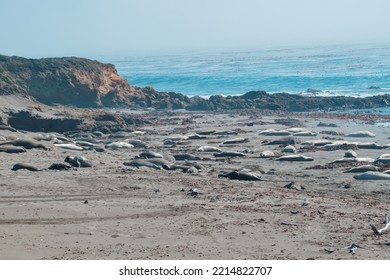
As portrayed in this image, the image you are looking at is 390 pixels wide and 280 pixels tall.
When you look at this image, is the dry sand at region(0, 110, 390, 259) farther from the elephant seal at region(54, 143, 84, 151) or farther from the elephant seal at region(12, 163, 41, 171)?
the elephant seal at region(54, 143, 84, 151)

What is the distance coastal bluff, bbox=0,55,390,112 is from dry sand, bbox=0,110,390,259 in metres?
21.2

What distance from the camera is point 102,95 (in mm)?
41531

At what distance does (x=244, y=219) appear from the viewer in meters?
10.6

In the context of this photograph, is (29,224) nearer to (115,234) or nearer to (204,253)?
(115,234)

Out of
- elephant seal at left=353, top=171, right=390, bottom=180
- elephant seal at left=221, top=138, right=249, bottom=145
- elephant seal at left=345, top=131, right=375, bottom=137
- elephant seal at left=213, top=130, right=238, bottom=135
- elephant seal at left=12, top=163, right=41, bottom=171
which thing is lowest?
elephant seal at left=213, top=130, right=238, bottom=135

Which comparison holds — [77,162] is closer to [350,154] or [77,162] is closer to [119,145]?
[119,145]

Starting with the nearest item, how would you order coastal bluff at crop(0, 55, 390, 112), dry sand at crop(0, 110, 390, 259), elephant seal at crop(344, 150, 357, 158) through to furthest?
1. dry sand at crop(0, 110, 390, 259)
2. elephant seal at crop(344, 150, 357, 158)
3. coastal bluff at crop(0, 55, 390, 112)

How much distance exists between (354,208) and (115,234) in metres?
4.19

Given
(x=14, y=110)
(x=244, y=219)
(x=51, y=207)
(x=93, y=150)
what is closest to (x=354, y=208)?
(x=244, y=219)

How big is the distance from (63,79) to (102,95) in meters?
3.15

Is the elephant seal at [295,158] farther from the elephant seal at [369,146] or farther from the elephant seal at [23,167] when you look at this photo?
the elephant seal at [23,167]

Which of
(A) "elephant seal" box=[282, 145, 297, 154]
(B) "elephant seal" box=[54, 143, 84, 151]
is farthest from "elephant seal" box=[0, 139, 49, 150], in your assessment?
(A) "elephant seal" box=[282, 145, 297, 154]

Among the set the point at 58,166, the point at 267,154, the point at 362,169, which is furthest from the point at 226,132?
the point at 58,166

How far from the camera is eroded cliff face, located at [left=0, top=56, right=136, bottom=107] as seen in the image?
1506 inches
